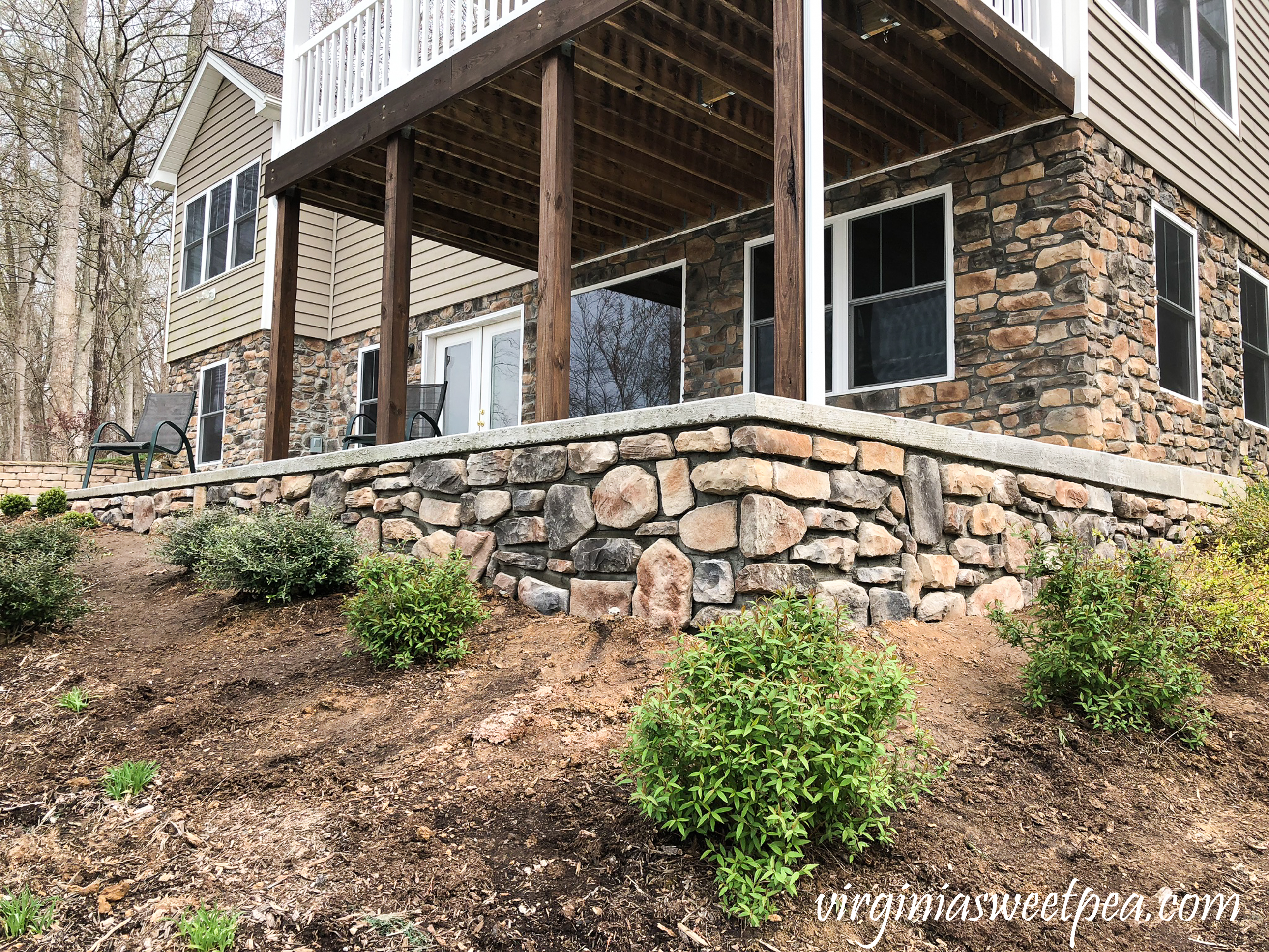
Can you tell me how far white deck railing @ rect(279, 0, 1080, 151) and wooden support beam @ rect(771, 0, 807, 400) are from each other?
1.61 meters

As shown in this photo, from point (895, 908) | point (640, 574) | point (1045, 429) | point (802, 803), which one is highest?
point (1045, 429)

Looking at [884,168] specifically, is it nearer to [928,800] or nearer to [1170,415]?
[1170,415]

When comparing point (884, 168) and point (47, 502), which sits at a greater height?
point (884, 168)

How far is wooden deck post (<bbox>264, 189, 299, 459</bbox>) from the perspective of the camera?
6.58 meters

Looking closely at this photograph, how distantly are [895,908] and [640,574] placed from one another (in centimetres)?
184

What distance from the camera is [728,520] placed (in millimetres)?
3592

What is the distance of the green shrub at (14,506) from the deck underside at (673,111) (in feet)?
13.8

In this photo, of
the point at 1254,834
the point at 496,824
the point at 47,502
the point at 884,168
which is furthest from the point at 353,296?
the point at 1254,834

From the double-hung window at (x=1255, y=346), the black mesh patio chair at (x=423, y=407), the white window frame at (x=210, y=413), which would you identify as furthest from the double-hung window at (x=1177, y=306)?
the white window frame at (x=210, y=413)

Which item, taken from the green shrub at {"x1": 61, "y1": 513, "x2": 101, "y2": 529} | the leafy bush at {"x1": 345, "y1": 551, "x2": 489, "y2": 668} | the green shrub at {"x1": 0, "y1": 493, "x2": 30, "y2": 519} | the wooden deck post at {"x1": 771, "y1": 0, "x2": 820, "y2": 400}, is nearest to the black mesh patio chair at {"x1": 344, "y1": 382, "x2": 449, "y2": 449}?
the green shrub at {"x1": 61, "y1": 513, "x2": 101, "y2": 529}

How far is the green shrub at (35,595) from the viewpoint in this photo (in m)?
4.47

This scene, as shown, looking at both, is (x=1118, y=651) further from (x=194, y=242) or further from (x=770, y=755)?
(x=194, y=242)

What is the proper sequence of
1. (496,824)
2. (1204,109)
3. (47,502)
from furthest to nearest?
1. (47,502)
2. (1204,109)
3. (496,824)

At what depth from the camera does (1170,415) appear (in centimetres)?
657
